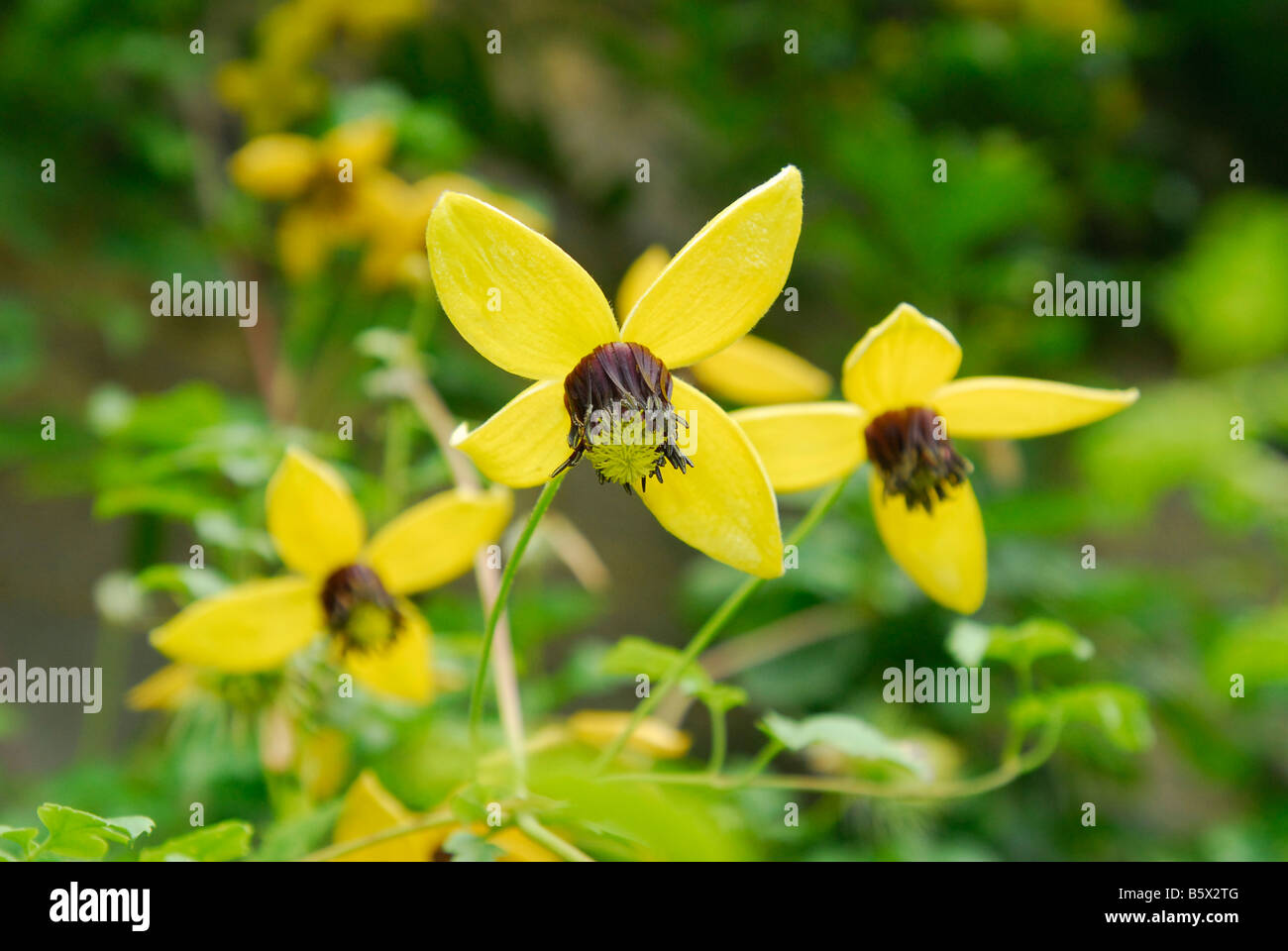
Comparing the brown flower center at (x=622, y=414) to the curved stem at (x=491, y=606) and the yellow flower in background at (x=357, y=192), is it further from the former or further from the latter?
the yellow flower in background at (x=357, y=192)

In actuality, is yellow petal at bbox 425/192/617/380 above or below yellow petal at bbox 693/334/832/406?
below

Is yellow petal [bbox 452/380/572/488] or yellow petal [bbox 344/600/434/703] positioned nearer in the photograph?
yellow petal [bbox 452/380/572/488]

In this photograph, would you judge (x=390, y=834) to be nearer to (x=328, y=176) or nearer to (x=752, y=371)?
(x=752, y=371)

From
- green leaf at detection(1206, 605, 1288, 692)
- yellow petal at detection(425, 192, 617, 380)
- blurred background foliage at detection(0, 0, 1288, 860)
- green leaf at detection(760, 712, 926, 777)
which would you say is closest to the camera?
yellow petal at detection(425, 192, 617, 380)

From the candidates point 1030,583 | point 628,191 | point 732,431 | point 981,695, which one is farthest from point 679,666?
point 628,191

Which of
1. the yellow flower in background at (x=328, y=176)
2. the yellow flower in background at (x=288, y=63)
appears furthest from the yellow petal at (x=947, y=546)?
the yellow flower in background at (x=288, y=63)

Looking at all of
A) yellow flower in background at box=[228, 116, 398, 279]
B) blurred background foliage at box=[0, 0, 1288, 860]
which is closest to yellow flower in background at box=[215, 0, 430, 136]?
blurred background foliage at box=[0, 0, 1288, 860]

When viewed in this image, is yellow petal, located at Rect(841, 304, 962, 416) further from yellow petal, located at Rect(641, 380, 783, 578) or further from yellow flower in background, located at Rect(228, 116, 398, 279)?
yellow flower in background, located at Rect(228, 116, 398, 279)

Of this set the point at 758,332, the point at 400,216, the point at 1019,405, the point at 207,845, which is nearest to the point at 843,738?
the point at 1019,405
